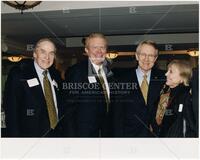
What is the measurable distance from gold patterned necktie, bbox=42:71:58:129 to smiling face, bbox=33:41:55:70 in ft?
0.34

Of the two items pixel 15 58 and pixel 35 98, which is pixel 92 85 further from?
pixel 15 58

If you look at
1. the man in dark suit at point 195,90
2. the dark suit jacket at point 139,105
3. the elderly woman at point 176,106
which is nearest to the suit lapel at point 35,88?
the dark suit jacket at point 139,105

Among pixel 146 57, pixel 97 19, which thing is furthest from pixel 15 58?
pixel 146 57

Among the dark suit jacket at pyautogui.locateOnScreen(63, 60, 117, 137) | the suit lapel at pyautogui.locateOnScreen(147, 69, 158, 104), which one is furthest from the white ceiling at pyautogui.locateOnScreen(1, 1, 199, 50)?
the suit lapel at pyautogui.locateOnScreen(147, 69, 158, 104)

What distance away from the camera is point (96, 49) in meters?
4.57

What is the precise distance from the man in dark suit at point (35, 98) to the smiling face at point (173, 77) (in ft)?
4.01

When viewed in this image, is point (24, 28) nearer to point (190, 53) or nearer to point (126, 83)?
point (126, 83)

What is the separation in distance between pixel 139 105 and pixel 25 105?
1270 mm

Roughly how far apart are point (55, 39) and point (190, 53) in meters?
1.47

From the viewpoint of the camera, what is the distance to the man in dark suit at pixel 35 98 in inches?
182

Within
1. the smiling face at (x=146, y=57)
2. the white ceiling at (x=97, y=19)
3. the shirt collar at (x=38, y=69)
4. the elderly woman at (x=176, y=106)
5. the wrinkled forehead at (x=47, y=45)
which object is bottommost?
the elderly woman at (x=176, y=106)

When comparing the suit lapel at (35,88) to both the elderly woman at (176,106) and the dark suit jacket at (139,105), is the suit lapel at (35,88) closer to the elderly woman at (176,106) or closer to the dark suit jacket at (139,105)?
the dark suit jacket at (139,105)

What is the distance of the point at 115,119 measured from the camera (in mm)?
4590

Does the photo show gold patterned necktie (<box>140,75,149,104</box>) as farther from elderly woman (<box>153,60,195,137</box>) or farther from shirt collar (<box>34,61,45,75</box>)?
shirt collar (<box>34,61,45,75</box>)
